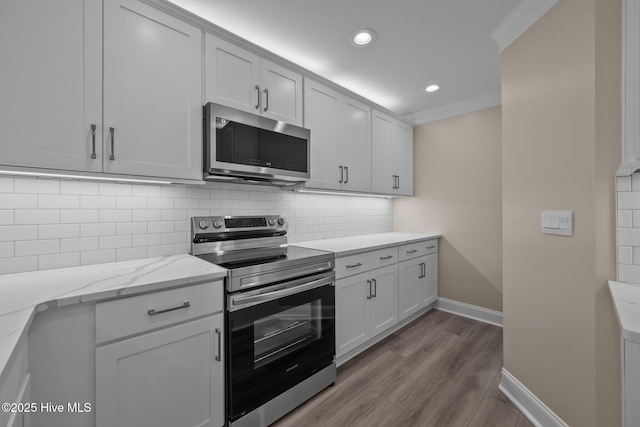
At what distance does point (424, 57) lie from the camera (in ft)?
7.57

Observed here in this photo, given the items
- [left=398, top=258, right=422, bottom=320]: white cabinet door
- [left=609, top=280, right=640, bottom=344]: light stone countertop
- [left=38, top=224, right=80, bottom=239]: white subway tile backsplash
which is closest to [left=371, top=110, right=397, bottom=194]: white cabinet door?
[left=398, top=258, right=422, bottom=320]: white cabinet door

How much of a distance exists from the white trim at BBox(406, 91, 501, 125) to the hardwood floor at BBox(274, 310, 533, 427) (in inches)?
96.9

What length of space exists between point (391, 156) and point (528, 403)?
2480 millimetres

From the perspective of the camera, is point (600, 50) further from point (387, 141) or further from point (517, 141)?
point (387, 141)

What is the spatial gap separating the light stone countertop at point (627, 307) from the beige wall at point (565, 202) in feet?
Answer: 0.30

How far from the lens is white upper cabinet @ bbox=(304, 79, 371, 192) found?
93.4 inches

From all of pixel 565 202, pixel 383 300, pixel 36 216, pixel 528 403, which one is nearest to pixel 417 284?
pixel 383 300

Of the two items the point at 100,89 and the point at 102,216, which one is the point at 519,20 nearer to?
the point at 100,89

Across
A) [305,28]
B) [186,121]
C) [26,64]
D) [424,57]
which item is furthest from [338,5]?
[26,64]

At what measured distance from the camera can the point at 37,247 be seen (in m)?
1.43

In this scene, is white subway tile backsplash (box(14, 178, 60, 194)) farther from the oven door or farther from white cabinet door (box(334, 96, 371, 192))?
white cabinet door (box(334, 96, 371, 192))

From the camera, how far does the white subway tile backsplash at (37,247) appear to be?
1393 mm

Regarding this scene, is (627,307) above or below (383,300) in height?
above

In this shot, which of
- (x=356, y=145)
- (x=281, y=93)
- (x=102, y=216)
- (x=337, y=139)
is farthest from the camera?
(x=356, y=145)
